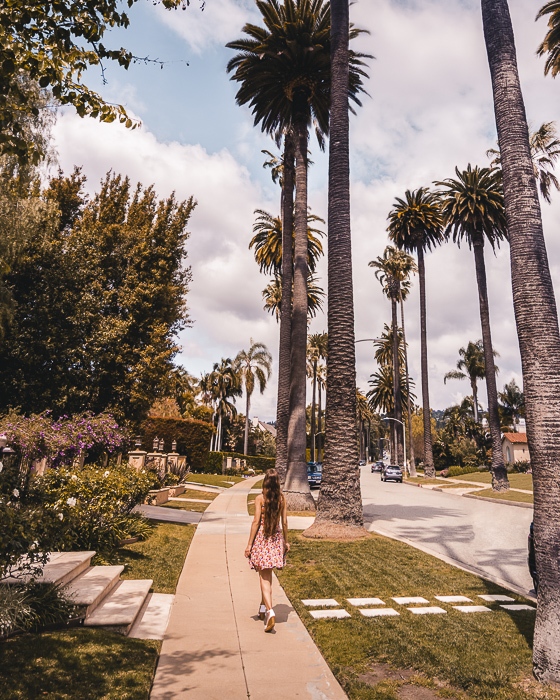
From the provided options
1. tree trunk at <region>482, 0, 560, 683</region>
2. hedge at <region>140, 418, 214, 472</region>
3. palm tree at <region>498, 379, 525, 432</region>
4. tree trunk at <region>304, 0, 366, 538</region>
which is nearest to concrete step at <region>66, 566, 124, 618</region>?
tree trunk at <region>482, 0, 560, 683</region>

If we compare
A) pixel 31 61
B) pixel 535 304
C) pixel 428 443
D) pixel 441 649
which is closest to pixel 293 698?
pixel 441 649

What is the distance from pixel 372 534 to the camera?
13.2 metres

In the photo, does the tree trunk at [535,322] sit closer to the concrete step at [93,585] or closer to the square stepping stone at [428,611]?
the square stepping stone at [428,611]

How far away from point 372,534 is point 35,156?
37.6 ft

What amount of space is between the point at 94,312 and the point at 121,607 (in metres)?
13.2

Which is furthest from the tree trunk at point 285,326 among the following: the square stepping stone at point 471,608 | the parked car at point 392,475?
the parked car at point 392,475

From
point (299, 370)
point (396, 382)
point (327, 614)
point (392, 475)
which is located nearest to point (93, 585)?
point (327, 614)

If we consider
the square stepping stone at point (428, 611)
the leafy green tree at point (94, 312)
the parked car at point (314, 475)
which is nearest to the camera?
the square stepping stone at point (428, 611)

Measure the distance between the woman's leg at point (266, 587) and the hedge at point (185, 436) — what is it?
120ft

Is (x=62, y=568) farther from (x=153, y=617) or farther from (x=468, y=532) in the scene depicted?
(x=468, y=532)

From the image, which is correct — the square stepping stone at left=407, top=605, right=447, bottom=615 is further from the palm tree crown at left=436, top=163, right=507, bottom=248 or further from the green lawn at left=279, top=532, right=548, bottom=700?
the palm tree crown at left=436, top=163, right=507, bottom=248

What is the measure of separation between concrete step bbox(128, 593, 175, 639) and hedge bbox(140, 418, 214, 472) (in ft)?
117

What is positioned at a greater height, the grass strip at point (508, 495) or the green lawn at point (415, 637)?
the grass strip at point (508, 495)

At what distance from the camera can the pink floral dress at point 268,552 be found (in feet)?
20.8
